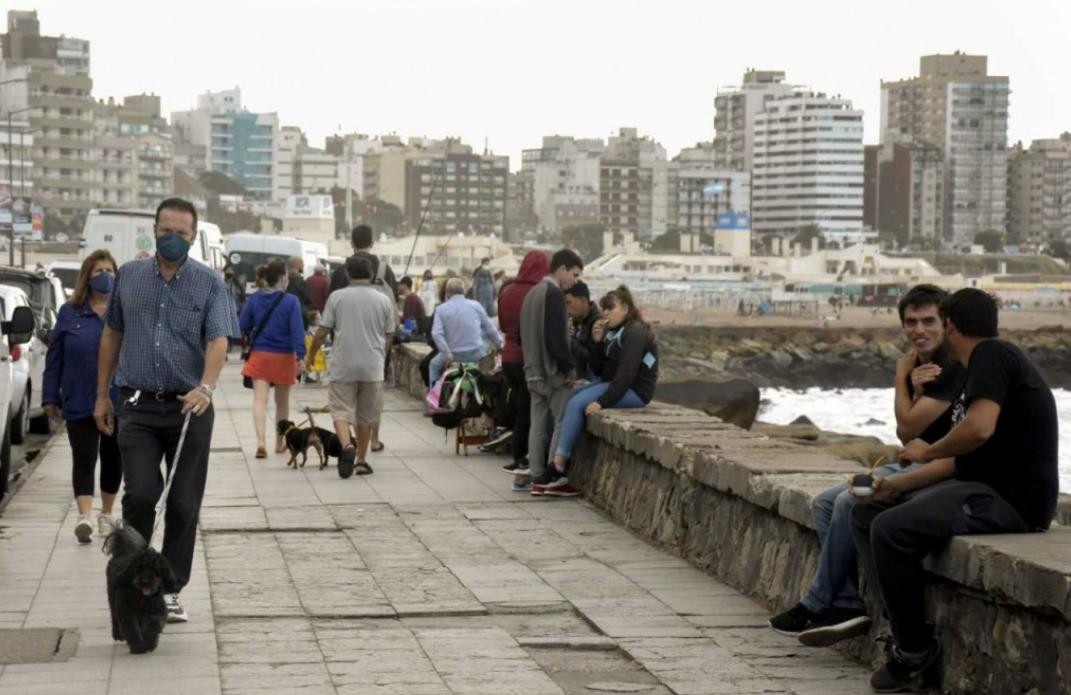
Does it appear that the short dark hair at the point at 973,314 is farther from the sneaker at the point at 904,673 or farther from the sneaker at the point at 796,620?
the sneaker at the point at 796,620

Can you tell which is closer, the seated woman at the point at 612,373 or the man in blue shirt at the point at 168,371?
the man in blue shirt at the point at 168,371

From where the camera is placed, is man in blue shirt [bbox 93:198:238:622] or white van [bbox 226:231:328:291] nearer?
man in blue shirt [bbox 93:198:238:622]

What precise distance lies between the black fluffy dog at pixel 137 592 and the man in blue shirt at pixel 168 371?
52cm

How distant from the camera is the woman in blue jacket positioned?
11.0m

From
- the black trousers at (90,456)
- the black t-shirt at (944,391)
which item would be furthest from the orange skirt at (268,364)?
the black t-shirt at (944,391)

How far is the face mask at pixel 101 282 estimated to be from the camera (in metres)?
11.1

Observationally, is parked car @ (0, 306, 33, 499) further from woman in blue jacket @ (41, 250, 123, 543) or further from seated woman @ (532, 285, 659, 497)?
seated woman @ (532, 285, 659, 497)

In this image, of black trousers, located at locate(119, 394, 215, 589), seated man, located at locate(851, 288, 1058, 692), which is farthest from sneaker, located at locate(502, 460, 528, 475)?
seated man, located at locate(851, 288, 1058, 692)

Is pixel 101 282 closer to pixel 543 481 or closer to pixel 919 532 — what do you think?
pixel 543 481

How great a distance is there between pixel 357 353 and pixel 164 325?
21.8 feet

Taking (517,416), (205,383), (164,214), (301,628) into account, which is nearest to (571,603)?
(301,628)

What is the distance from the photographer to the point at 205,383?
8.32 meters

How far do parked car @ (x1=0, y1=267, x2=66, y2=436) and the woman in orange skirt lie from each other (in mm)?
2774

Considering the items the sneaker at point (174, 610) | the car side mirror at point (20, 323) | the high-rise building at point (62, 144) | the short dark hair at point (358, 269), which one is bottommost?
the sneaker at point (174, 610)
